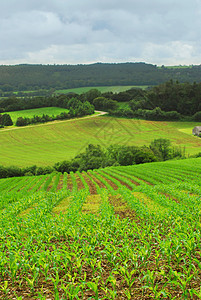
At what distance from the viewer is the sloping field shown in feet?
268

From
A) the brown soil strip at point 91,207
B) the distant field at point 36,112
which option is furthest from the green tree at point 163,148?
the distant field at point 36,112

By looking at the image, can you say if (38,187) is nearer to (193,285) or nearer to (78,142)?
(193,285)

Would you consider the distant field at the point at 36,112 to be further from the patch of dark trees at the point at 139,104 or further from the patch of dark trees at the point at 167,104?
the patch of dark trees at the point at 167,104

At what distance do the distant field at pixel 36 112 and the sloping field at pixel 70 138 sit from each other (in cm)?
1736

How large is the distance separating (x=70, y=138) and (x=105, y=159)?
49187 millimetres

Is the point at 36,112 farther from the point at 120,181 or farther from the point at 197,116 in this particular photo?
the point at 120,181

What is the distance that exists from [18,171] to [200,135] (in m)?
77.9

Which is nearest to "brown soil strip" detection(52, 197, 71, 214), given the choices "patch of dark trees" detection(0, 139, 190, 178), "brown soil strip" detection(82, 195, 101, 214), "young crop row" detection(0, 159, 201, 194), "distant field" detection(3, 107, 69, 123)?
"brown soil strip" detection(82, 195, 101, 214)

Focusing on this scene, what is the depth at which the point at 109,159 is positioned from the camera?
196 ft

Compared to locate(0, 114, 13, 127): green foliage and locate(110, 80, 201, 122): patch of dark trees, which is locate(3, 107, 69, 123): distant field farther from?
locate(110, 80, 201, 122): patch of dark trees

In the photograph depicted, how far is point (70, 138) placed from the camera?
108m

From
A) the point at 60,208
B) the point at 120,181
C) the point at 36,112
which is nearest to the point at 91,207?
the point at 60,208

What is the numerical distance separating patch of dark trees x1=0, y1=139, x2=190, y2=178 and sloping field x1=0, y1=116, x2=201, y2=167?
35.3 feet

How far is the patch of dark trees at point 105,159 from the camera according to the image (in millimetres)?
55569
